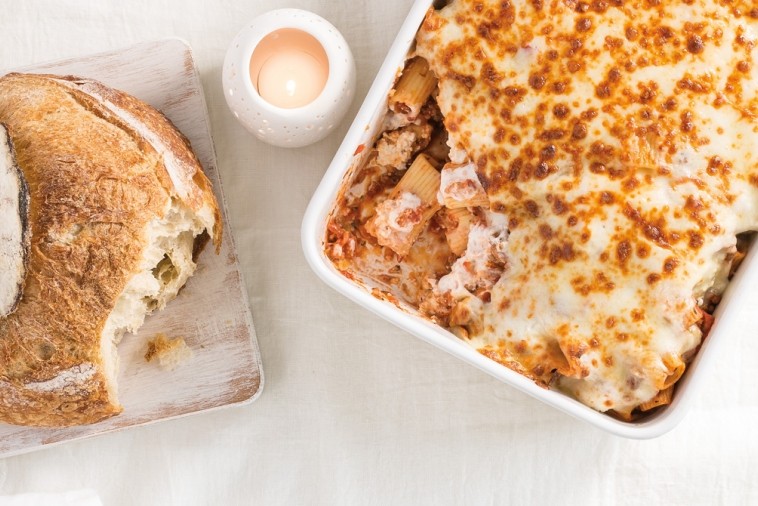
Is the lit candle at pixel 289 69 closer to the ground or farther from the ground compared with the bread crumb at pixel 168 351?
farther from the ground

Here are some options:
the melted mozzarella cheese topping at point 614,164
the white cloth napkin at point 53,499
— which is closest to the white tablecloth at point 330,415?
the white cloth napkin at point 53,499

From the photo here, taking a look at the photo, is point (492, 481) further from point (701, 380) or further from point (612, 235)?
point (612, 235)

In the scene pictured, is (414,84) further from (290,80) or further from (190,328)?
(190,328)

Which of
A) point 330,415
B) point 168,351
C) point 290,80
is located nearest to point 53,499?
point 168,351

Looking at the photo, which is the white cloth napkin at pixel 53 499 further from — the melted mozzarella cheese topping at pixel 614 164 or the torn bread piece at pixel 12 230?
the melted mozzarella cheese topping at pixel 614 164

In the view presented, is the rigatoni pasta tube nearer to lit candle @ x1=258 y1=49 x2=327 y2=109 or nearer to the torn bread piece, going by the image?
lit candle @ x1=258 y1=49 x2=327 y2=109

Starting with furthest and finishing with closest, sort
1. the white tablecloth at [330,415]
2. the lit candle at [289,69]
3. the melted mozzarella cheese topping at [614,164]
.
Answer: the white tablecloth at [330,415] → the lit candle at [289,69] → the melted mozzarella cheese topping at [614,164]

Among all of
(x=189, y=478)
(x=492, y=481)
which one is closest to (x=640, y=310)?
(x=492, y=481)

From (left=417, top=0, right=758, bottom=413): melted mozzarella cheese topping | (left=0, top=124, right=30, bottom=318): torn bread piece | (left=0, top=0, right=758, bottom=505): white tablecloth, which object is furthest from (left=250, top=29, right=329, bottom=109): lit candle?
(left=0, top=124, right=30, bottom=318): torn bread piece
